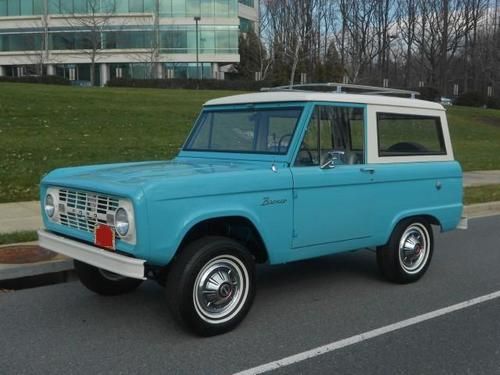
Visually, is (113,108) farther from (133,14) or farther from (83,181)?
(133,14)

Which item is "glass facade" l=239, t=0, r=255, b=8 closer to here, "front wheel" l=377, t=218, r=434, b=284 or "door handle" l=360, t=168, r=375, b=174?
"front wheel" l=377, t=218, r=434, b=284

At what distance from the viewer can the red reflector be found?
15.0 feet

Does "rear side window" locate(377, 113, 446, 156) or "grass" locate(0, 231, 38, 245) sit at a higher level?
"rear side window" locate(377, 113, 446, 156)

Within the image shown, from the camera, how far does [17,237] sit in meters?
7.66

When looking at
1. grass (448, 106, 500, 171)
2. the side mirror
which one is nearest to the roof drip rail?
the side mirror

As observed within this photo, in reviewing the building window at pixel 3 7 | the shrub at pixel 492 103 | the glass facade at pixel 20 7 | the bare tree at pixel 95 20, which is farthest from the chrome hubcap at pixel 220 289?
the building window at pixel 3 7

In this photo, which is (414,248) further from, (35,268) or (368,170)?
(35,268)

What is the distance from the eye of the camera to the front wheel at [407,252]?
6.23 meters

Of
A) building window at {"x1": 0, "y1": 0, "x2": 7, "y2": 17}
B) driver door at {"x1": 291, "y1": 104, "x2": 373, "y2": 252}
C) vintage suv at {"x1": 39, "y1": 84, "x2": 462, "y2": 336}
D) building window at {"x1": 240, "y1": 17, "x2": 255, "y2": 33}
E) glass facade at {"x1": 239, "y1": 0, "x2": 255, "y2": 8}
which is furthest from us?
glass facade at {"x1": 239, "y1": 0, "x2": 255, "y2": 8}

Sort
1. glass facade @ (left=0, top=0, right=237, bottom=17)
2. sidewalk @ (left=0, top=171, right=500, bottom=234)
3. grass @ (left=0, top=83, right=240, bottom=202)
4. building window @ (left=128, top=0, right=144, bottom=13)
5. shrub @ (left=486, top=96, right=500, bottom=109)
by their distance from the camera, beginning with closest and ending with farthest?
sidewalk @ (left=0, top=171, right=500, bottom=234), grass @ (left=0, top=83, right=240, bottom=202), shrub @ (left=486, top=96, right=500, bottom=109), glass facade @ (left=0, top=0, right=237, bottom=17), building window @ (left=128, top=0, right=144, bottom=13)

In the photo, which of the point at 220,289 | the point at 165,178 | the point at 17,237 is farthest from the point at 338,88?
the point at 17,237

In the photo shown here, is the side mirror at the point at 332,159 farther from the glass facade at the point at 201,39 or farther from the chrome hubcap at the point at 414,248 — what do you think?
the glass facade at the point at 201,39

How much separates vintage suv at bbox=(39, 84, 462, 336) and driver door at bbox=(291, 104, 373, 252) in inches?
0.5

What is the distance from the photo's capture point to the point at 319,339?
15.8ft
